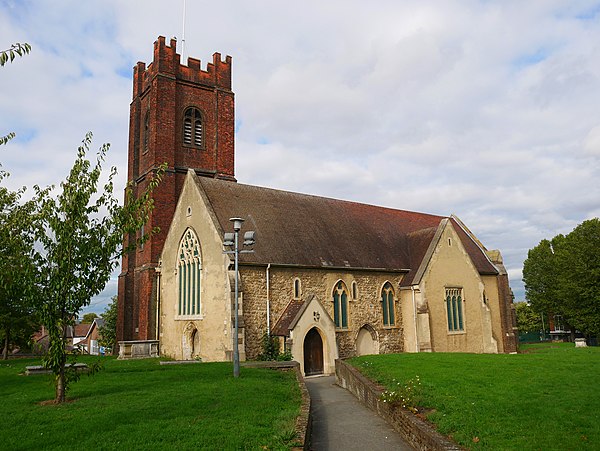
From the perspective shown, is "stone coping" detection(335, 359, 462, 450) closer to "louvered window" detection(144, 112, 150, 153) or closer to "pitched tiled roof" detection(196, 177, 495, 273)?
"pitched tiled roof" detection(196, 177, 495, 273)

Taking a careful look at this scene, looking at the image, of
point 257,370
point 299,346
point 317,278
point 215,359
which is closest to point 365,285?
point 317,278

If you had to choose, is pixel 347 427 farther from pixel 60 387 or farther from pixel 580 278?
pixel 580 278

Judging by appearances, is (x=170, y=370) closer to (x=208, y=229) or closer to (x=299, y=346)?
(x=299, y=346)

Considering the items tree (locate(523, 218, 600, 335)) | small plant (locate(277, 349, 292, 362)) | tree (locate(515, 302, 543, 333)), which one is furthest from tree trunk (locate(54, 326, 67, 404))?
tree (locate(515, 302, 543, 333))

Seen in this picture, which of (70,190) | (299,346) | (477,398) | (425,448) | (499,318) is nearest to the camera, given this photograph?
(425,448)

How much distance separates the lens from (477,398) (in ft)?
39.2

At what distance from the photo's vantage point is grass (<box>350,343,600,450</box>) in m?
8.57

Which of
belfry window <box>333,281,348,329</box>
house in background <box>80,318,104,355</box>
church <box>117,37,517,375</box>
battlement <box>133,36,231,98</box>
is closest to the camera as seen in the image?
church <box>117,37,517,375</box>

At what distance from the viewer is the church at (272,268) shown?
24.0 metres

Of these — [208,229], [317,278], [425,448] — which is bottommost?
[425,448]

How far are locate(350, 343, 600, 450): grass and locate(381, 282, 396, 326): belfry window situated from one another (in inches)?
343

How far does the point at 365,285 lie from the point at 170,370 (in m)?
12.6

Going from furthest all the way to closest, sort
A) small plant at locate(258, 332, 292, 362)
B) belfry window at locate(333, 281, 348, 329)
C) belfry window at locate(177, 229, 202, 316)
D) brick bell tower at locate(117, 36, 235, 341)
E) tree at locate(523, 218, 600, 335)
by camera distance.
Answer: tree at locate(523, 218, 600, 335)
brick bell tower at locate(117, 36, 235, 341)
belfry window at locate(333, 281, 348, 329)
belfry window at locate(177, 229, 202, 316)
small plant at locate(258, 332, 292, 362)

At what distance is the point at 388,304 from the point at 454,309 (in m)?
4.14
